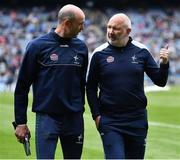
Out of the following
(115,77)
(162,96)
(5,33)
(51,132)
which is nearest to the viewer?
(51,132)

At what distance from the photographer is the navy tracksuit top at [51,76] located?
23.1ft

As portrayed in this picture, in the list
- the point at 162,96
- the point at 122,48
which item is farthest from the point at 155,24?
the point at 122,48

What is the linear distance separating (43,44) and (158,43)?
37721mm

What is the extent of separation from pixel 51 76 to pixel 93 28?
3751 centimetres

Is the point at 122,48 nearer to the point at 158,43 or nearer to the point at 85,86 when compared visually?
the point at 85,86

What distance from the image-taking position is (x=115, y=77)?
7.44m

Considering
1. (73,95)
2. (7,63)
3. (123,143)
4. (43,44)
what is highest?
(43,44)

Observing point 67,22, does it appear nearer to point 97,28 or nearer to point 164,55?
point 164,55

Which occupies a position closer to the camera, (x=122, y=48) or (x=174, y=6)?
(x=122, y=48)

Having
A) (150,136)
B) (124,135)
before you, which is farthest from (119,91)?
(150,136)

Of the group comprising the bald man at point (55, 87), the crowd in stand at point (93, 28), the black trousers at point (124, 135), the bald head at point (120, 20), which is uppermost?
the bald head at point (120, 20)

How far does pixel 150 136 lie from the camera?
48.0 ft

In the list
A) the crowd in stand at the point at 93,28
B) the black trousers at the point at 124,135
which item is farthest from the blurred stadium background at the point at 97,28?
the black trousers at the point at 124,135

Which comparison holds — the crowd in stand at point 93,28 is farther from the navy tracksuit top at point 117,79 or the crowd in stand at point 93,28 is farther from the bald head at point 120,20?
the bald head at point 120,20
